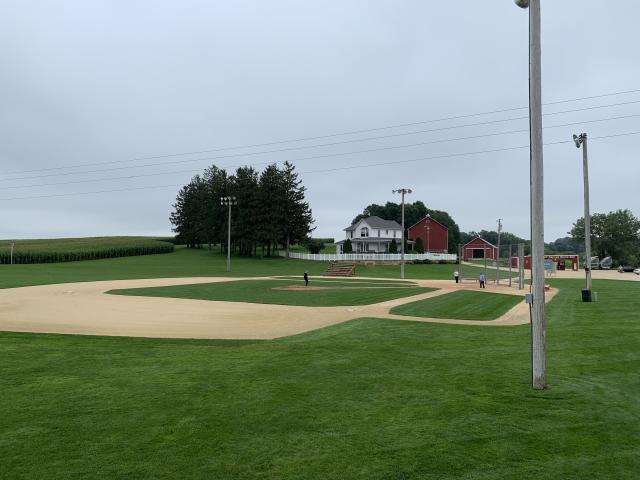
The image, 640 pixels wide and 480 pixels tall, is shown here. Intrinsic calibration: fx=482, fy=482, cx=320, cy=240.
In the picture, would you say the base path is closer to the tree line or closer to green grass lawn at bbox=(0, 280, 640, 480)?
green grass lawn at bbox=(0, 280, 640, 480)

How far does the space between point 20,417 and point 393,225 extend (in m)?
90.6

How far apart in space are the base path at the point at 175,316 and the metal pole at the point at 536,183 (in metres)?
9.67

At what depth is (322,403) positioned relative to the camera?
7.88 m

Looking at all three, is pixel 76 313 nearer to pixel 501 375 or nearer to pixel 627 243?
pixel 501 375

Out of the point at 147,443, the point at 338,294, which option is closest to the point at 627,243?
the point at 338,294

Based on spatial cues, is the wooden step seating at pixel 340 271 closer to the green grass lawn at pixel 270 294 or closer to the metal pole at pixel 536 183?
the green grass lawn at pixel 270 294

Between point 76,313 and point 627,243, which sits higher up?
point 627,243

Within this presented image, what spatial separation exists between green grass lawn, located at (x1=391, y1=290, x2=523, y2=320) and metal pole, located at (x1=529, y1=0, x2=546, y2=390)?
486 inches

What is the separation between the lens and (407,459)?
5672 mm

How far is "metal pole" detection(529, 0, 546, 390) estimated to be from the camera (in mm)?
8422

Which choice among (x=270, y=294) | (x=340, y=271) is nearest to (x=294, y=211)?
(x=340, y=271)

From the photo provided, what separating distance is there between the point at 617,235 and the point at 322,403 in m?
109

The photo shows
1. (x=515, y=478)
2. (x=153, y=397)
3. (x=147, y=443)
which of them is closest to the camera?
(x=515, y=478)

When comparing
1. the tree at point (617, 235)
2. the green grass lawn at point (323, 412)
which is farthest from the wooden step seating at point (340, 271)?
the tree at point (617, 235)
